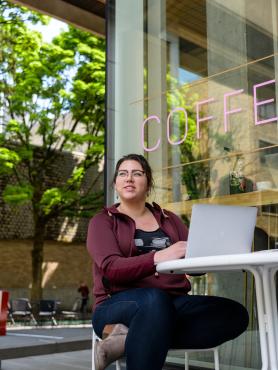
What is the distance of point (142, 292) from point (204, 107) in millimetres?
3472

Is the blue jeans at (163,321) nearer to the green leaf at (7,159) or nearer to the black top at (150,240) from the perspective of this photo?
the black top at (150,240)

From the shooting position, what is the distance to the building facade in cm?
463

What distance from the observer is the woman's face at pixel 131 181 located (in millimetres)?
2389

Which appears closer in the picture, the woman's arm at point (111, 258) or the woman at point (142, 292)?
the woman at point (142, 292)

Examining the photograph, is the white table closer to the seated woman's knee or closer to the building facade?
the seated woman's knee

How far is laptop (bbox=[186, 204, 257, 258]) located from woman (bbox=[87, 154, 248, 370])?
0.09 m

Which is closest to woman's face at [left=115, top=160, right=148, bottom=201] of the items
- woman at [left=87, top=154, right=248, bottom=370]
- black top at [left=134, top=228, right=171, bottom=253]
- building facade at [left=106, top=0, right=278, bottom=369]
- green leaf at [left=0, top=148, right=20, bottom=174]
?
woman at [left=87, top=154, right=248, bottom=370]

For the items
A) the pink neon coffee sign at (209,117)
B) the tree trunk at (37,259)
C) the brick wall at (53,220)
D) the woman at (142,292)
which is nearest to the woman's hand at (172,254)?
the woman at (142,292)

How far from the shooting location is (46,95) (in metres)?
16.1

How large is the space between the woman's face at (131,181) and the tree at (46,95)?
13421mm

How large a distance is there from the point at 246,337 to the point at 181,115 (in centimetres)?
231

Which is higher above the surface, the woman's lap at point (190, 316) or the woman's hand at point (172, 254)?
the woman's hand at point (172, 254)

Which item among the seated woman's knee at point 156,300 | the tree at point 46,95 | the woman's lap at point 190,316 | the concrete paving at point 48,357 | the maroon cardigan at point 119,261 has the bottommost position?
the concrete paving at point 48,357

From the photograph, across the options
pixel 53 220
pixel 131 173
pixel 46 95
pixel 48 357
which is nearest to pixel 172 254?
pixel 131 173
